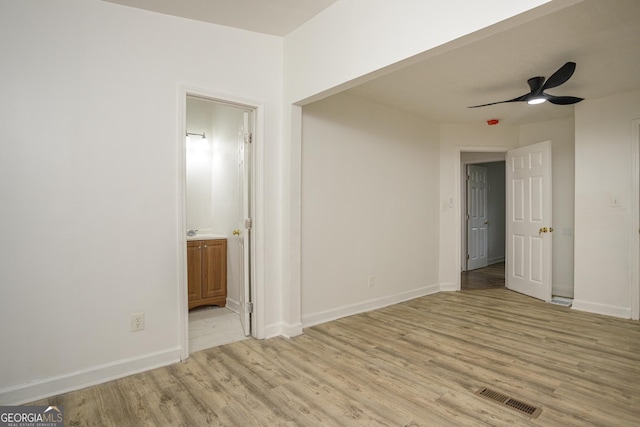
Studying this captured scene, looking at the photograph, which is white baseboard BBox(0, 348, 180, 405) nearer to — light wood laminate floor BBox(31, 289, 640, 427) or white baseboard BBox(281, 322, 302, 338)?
light wood laminate floor BBox(31, 289, 640, 427)

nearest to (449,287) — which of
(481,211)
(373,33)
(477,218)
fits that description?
(477,218)

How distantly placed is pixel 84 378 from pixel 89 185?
1342 mm

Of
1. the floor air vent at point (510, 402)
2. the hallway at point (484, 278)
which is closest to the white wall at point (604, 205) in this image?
the hallway at point (484, 278)

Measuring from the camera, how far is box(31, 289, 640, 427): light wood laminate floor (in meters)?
2.09

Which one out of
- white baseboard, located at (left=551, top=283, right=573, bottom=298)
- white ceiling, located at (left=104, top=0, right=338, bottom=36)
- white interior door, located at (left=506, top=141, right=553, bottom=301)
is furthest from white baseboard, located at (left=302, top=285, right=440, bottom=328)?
white ceiling, located at (left=104, top=0, right=338, bottom=36)

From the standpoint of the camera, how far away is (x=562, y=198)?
5094 millimetres

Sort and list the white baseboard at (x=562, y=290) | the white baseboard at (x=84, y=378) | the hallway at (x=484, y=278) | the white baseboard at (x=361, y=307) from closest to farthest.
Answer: the white baseboard at (x=84, y=378)
the white baseboard at (x=361, y=307)
the white baseboard at (x=562, y=290)
the hallway at (x=484, y=278)

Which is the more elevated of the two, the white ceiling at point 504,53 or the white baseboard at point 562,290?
the white ceiling at point 504,53

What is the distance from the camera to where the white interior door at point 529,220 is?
15.7ft

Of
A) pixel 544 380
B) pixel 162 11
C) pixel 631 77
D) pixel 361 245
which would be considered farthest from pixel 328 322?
pixel 631 77

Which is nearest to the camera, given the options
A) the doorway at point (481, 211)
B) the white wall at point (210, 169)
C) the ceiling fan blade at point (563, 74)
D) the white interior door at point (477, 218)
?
the ceiling fan blade at point (563, 74)

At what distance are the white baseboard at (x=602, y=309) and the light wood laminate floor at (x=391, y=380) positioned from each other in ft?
1.14

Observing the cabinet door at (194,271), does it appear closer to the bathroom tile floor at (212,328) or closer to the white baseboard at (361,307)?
the bathroom tile floor at (212,328)

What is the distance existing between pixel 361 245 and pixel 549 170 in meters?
2.86
